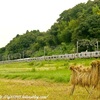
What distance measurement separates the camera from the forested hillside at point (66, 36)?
219 feet

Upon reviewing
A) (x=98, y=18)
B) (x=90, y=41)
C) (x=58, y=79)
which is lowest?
(x=58, y=79)

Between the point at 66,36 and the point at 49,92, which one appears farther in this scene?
the point at 66,36

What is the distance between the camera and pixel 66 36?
265 feet

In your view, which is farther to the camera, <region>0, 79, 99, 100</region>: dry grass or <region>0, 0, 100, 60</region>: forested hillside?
<region>0, 0, 100, 60</region>: forested hillside

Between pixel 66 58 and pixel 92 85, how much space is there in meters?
41.9

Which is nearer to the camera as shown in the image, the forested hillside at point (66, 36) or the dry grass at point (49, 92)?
the dry grass at point (49, 92)

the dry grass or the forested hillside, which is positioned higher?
the forested hillside

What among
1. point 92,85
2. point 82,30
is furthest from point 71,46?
point 92,85

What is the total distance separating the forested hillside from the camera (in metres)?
66.7

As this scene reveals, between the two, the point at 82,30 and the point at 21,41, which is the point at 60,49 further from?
the point at 21,41

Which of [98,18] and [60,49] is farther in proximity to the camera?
[60,49]

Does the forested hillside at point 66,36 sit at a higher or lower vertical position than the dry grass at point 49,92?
higher

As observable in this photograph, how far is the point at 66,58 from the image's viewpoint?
5506cm

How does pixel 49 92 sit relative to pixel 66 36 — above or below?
below
